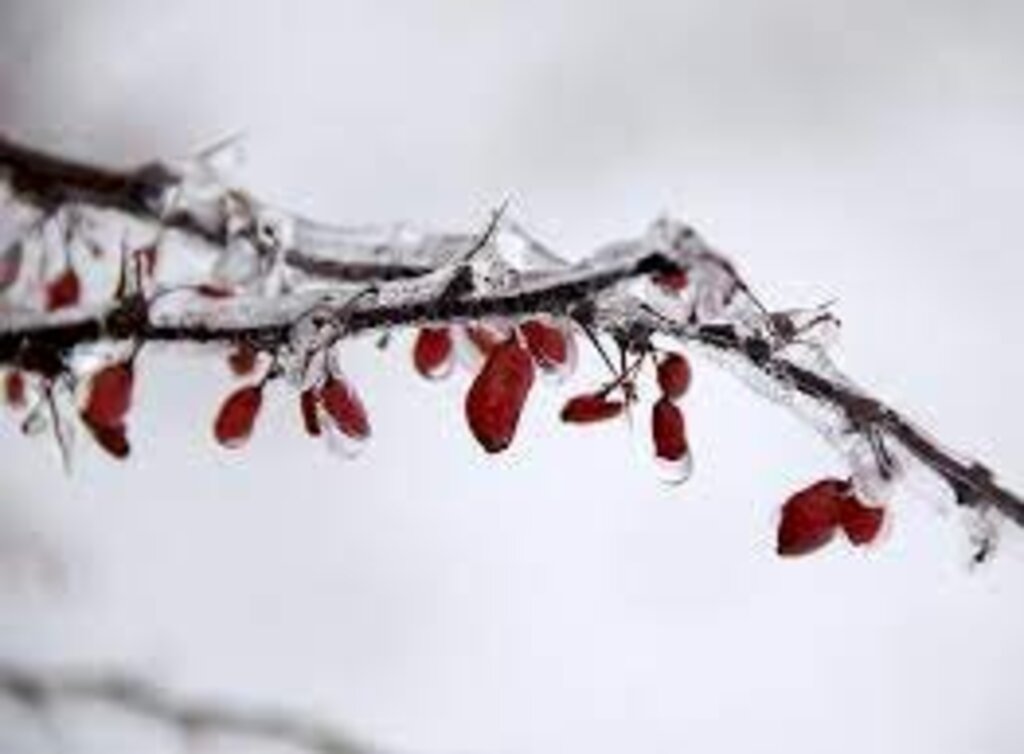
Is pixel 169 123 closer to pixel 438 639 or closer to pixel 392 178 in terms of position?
pixel 392 178

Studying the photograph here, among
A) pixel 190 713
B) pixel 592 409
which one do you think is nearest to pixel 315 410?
pixel 592 409

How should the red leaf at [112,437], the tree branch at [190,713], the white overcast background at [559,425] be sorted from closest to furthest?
the red leaf at [112,437]
the tree branch at [190,713]
the white overcast background at [559,425]

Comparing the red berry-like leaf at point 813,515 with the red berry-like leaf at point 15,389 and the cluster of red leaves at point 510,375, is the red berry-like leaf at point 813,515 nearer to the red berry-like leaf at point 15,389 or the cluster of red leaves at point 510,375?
the cluster of red leaves at point 510,375

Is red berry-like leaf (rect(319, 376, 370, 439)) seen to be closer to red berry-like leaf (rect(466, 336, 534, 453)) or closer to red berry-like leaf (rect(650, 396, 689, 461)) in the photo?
red berry-like leaf (rect(466, 336, 534, 453))

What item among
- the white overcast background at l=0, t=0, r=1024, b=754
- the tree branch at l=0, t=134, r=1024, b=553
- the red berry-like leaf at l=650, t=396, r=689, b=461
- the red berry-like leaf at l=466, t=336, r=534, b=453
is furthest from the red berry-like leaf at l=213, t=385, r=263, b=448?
the white overcast background at l=0, t=0, r=1024, b=754

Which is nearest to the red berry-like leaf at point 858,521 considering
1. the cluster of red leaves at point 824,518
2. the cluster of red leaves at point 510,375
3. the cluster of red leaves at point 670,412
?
the cluster of red leaves at point 824,518

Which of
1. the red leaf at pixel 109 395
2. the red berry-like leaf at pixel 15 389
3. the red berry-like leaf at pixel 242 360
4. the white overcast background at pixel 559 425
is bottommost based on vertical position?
the red leaf at pixel 109 395

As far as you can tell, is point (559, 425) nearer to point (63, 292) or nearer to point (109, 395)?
point (63, 292)
